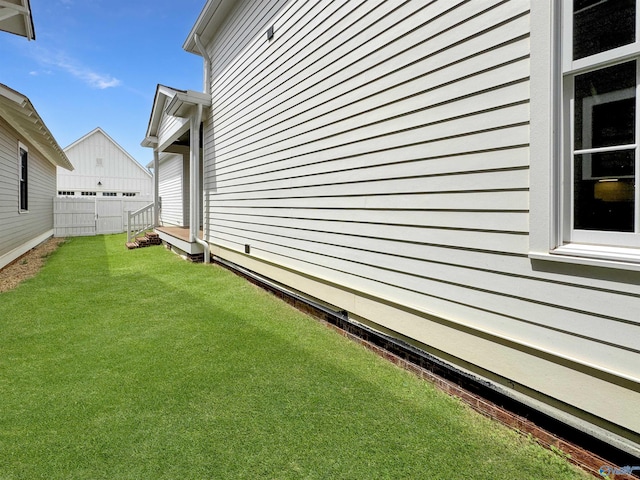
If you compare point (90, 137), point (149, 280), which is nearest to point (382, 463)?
point (149, 280)

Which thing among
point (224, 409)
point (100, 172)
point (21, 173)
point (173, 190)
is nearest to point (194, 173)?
point (21, 173)

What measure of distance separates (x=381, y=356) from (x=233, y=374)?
4.40ft

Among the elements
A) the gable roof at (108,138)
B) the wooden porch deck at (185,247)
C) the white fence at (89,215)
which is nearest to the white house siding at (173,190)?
the wooden porch deck at (185,247)

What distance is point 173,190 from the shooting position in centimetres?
1284

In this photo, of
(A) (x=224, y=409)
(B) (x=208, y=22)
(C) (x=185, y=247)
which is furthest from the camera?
(C) (x=185, y=247)

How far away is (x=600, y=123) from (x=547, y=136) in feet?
0.78

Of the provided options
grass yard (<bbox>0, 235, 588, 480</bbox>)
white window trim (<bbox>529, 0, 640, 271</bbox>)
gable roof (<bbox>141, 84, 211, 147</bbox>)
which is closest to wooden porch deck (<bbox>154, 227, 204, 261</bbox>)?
gable roof (<bbox>141, 84, 211, 147</bbox>)

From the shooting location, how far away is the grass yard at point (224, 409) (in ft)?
5.97

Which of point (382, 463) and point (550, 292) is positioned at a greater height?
point (550, 292)

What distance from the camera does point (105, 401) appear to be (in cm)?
243

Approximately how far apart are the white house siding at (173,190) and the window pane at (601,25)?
37.4ft

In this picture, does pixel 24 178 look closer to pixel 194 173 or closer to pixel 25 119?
pixel 25 119

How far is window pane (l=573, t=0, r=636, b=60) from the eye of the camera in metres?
1.66

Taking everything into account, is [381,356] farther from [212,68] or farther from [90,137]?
[90,137]
